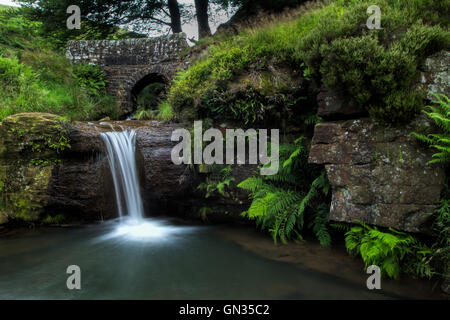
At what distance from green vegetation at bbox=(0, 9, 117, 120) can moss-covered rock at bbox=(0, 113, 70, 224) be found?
1531 millimetres

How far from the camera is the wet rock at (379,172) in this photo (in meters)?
3.22

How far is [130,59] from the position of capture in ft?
42.9

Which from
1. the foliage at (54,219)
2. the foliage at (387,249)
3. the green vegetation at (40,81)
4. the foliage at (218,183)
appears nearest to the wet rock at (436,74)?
the foliage at (387,249)

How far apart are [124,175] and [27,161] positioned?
1.83 meters

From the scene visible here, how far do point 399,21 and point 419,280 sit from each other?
3163 millimetres

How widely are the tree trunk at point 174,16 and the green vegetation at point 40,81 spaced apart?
6533 mm

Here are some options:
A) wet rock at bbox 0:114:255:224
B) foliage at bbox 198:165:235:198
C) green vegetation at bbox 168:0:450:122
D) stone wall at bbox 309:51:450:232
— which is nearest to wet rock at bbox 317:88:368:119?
stone wall at bbox 309:51:450:232

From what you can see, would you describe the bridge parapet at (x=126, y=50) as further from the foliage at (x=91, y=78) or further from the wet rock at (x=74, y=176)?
the wet rock at (x=74, y=176)

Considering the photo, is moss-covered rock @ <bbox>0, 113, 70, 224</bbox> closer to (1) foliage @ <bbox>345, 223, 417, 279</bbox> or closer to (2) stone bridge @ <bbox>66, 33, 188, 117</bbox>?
(1) foliage @ <bbox>345, 223, 417, 279</bbox>

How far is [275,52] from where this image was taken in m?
5.44

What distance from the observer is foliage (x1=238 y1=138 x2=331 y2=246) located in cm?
422

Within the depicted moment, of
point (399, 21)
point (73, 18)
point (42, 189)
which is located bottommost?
point (42, 189)
